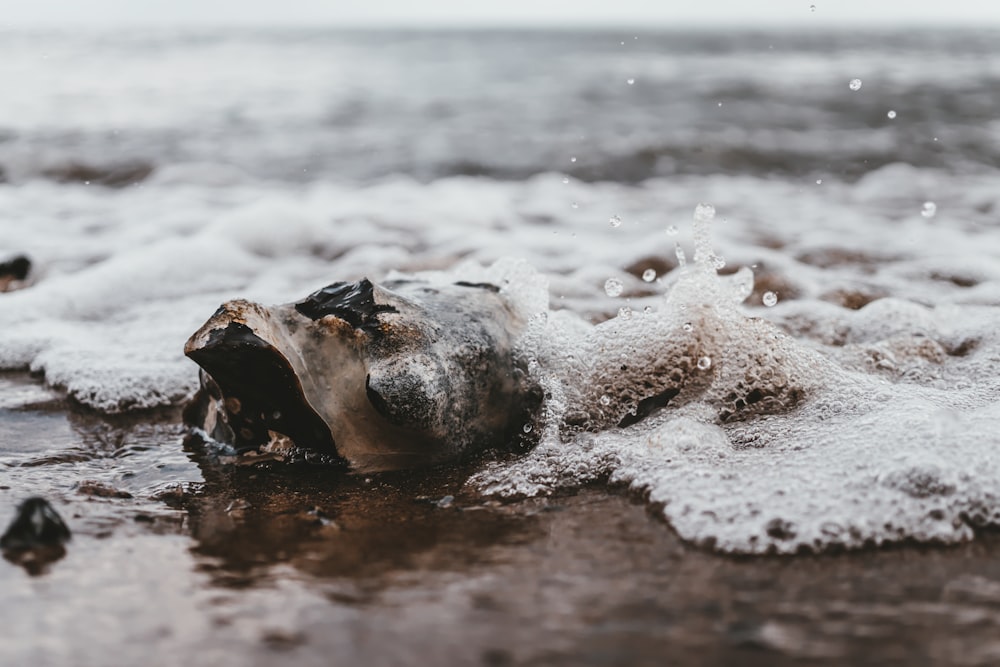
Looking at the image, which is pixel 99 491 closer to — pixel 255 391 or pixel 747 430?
pixel 255 391

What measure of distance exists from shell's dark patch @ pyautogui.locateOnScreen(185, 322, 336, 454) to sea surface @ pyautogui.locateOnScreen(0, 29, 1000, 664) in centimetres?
12

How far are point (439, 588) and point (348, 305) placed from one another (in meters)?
0.83

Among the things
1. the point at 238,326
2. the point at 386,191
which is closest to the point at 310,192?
the point at 386,191

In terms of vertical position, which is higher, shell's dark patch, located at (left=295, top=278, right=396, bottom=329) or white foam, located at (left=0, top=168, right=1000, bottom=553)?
shell's dark patch, located at (left=295, top=278, right=396, bottom=329)

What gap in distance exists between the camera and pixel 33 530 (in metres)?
1.63

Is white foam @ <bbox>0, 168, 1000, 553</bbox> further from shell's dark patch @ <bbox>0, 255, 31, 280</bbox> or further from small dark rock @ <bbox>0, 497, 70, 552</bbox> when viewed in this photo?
small dark rock @ <bbox>0, 497, 70, 552</bbox>

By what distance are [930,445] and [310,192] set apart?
16.3 ft

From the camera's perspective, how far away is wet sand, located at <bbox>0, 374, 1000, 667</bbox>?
4.20ft

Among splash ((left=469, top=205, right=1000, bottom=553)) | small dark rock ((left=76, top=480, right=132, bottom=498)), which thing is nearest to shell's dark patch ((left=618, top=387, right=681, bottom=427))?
splash ((left=469, top=205, right=1000, bottom=553))

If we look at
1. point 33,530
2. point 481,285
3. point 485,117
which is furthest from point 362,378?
point 485,117

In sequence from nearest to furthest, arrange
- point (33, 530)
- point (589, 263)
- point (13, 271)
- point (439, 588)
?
point (439, 588)
point (33, 530)
point (13, 271)
point (589, 263)

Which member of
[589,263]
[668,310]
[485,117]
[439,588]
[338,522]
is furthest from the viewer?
[485,117]

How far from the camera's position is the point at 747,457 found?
78.0 inches

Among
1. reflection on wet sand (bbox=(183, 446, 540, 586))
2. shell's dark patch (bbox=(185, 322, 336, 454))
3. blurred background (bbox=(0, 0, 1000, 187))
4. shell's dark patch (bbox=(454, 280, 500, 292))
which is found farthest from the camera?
blurred background (bbox=(0, 0, 1000, 187))
